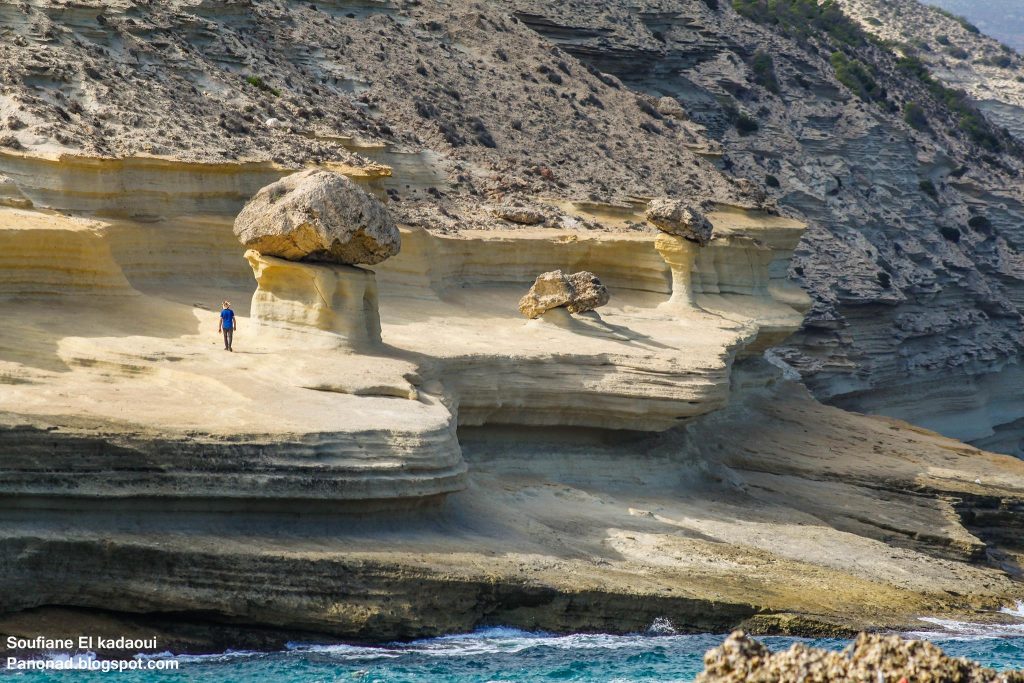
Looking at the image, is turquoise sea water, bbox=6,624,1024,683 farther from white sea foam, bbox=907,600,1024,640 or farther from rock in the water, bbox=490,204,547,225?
rock in the water, bbox=490,204,547,225

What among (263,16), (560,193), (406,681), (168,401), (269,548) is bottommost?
(406,681)

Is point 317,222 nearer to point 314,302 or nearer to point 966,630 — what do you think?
point 314,302

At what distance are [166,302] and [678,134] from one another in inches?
1210

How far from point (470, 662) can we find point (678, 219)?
774 inches

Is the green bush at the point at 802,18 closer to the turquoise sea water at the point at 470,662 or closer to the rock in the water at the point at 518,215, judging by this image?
the rock in the water at the point at 518,215

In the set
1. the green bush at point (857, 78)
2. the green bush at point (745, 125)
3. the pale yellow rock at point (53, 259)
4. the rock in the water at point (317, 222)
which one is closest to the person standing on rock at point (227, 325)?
the rock in the water at point (317, 222)

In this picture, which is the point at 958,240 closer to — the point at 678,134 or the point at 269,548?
the point at 678,134

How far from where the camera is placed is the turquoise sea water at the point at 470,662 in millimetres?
22328

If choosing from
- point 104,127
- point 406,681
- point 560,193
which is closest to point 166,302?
point 104,127

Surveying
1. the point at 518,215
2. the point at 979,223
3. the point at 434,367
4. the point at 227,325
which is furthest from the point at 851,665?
the point at 979,223

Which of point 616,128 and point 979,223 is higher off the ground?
point 616,128

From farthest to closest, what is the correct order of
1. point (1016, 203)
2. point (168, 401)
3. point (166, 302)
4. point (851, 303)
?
point (1016, 203), point (851, 303), point (166, 302), point (168, 401)

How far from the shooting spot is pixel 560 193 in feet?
158

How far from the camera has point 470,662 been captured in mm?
23672
